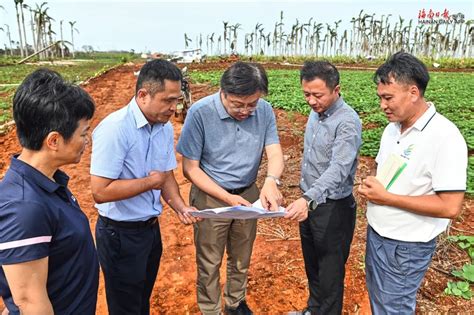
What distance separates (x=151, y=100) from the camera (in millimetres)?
2111

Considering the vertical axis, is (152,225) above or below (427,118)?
below

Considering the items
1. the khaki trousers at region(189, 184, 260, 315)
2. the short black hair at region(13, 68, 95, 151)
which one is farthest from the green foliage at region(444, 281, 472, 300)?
the short black hair at region(13, 68, 95, 151)

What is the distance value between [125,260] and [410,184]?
170 centimetres

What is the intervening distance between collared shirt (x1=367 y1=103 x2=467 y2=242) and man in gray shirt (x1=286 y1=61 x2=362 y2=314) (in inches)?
14.5

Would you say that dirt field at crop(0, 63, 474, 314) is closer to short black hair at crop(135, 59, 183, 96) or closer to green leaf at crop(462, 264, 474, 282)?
green leaf at crop(462, 264, 474, 282)

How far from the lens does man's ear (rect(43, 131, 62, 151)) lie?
4.38ft

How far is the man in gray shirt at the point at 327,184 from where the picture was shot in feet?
7.97

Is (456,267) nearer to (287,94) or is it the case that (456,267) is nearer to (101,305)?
(101,305)

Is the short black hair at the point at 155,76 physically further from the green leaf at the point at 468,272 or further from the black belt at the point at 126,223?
the green leaf at the point at 468,272

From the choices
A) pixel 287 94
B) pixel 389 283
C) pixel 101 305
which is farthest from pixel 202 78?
pixel 389 283

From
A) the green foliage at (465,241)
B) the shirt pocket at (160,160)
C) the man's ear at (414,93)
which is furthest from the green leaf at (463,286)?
the shirt pocket at (160,160)

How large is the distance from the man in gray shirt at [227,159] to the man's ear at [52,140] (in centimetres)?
126

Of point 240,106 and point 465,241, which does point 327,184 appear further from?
point 465,241

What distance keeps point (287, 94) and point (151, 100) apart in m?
10.5
